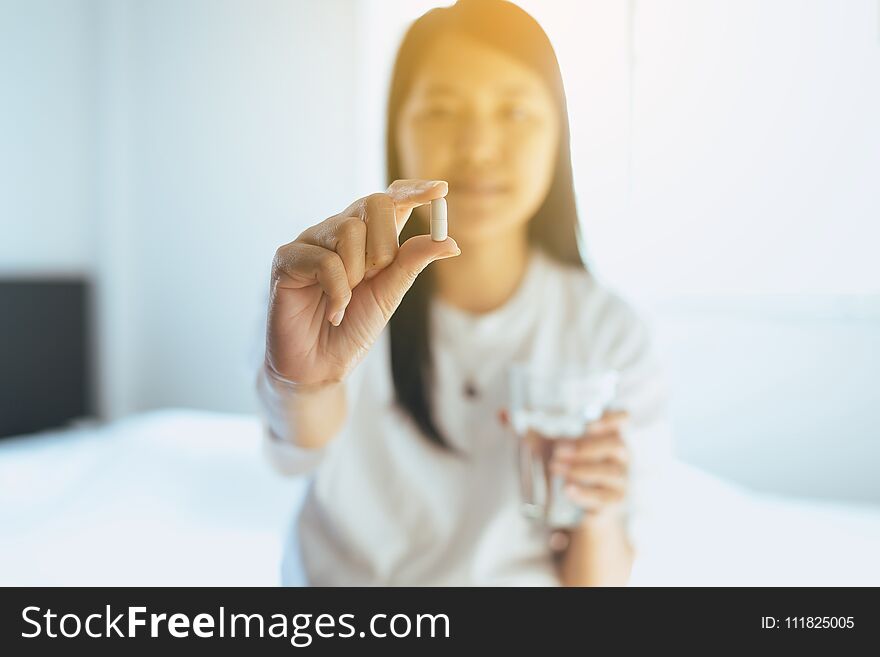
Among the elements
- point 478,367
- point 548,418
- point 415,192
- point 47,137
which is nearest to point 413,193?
point 415,192

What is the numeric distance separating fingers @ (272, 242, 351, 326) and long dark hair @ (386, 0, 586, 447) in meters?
0.27

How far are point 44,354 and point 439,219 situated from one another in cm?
44

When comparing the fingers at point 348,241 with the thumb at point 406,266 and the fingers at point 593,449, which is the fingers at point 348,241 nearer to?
the thumb at point 406,266

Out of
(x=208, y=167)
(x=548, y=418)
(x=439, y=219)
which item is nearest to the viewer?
(x=439, y=219)

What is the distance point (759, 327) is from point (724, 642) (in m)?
0.27

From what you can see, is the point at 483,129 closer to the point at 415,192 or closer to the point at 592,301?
the point at 592,301

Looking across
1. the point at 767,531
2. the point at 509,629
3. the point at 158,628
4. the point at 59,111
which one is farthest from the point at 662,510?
the point at 59,111

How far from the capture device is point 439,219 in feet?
0.47

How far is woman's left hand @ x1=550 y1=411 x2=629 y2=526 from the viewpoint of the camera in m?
0.38

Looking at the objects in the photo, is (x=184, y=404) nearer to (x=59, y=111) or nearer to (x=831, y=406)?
(x=59, y=111)

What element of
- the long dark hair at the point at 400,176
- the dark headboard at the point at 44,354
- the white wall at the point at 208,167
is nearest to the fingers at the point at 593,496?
the long dark hair at the point at 400,176

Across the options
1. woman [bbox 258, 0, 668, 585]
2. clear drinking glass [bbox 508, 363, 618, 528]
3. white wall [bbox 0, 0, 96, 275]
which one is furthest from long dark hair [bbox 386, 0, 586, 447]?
white wall [bbox 0, 0, 96, 275]

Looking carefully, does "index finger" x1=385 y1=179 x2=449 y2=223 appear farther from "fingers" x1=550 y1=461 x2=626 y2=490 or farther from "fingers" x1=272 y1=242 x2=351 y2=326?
"fingers" x1=550 y1=461 x2=626 y2=490

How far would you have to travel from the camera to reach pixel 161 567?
0.34 metres
